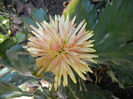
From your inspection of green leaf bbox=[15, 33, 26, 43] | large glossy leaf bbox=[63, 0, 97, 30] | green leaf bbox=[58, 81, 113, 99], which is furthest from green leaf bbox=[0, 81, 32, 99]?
green leaf bbox=[15, 33, 26, 43]

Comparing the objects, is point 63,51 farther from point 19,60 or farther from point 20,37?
point 20,37

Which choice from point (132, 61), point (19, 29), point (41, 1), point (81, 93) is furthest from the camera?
point (19, 29)

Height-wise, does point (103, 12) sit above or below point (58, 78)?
above

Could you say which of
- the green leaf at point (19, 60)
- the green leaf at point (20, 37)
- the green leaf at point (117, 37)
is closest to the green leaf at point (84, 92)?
the green leaf at point (117, 37)

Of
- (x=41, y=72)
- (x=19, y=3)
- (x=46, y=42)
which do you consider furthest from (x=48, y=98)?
(x=19, y=3)

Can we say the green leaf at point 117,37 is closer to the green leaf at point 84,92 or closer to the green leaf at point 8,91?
the green leaf at point 84,92

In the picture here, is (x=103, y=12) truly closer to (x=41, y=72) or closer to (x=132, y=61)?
(x=132, y=61)

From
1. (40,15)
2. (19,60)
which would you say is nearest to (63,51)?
(19,60)
